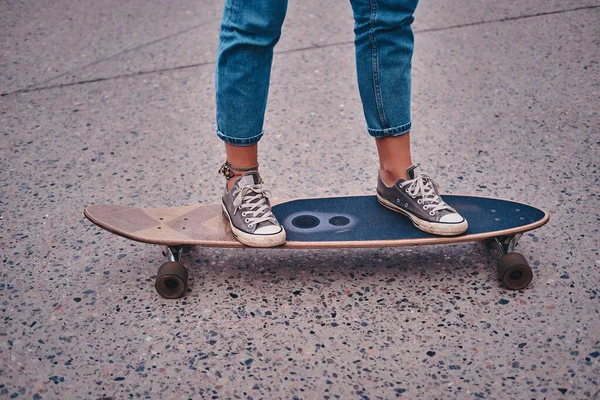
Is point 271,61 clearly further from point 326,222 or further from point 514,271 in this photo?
point 514,271

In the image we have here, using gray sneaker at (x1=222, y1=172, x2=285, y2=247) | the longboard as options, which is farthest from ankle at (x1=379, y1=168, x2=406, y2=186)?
gray sneaker at (x1=222, y1=172, x2=285, y2=247)

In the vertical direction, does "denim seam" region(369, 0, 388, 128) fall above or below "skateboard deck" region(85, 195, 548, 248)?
above

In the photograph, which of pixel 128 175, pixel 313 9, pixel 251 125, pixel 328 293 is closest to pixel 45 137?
Result: pixel 128 175

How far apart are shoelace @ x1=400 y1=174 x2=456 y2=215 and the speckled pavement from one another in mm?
240

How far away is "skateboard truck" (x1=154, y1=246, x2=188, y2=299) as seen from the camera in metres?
2.01

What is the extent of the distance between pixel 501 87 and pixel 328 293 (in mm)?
1967

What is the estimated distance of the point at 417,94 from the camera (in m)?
3.46

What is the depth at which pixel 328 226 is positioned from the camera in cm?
213

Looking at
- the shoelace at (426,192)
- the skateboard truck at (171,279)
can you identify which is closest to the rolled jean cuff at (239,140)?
the skateboard truck at (171,279)

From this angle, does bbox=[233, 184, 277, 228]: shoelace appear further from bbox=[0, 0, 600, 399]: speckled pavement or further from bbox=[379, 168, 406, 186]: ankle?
bbox=[379, 168, 406, 186]: ankle

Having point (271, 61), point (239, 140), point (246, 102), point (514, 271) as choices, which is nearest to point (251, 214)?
point (239, 140)

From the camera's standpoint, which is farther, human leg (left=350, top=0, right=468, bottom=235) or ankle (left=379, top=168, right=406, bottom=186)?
ankle (left=379, top=168, right=406, bottom=186)

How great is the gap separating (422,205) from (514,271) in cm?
37

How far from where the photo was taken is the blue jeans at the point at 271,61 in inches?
75.2
